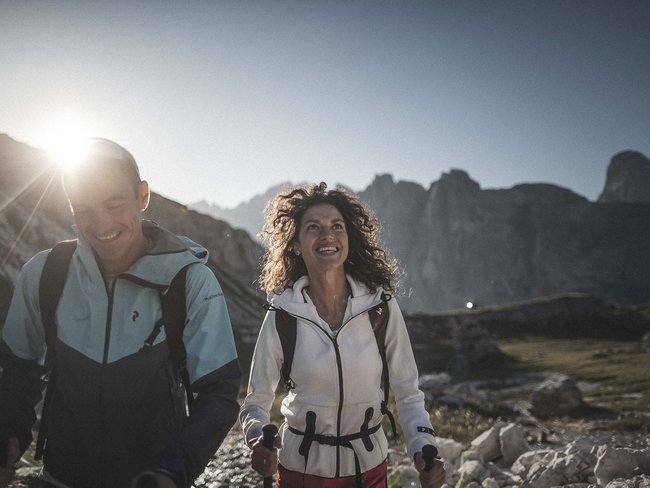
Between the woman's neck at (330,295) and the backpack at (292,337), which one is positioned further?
the woman's neck at (330,295)

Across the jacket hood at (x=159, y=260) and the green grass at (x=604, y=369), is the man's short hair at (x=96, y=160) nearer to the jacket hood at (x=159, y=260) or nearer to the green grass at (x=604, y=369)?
the jacket hood at (x=159, y=260)

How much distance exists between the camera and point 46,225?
36.9m

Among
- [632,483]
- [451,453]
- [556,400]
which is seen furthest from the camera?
[556,400]

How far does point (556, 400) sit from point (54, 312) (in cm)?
2373

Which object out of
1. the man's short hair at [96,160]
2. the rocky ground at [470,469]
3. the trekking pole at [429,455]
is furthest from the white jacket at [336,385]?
the rocky ground at [470,469]

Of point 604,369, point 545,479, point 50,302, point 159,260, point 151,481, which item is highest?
point 159,260

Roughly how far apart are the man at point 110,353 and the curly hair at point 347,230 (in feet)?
5.47

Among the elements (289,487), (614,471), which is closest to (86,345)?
(289,487)

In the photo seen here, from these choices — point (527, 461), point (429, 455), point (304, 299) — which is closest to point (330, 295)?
point (304, 299)

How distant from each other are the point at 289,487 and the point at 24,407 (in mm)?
2089

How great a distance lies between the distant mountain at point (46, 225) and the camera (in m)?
32.7

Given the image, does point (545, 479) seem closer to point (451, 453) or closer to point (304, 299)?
point (451, 453)

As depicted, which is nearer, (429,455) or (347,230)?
(429,455)

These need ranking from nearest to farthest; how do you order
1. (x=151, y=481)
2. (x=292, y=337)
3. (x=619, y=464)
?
1. (x=151, y=481)
2. (x=292, y=337)
3. (x=619, y=464)
